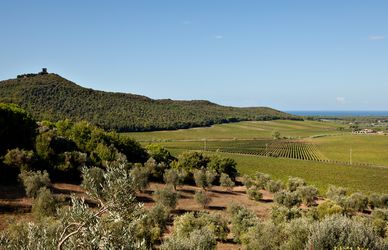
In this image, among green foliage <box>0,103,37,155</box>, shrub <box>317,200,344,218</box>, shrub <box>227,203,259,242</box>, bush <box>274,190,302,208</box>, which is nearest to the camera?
shrub <box>227,203,259,242</box>

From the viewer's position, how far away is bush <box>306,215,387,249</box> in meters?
19.6

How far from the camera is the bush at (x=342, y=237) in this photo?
19.6m

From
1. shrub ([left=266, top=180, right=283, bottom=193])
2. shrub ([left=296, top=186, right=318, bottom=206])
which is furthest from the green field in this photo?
shrub ([left=296, top=186, right=318, bottom=206])

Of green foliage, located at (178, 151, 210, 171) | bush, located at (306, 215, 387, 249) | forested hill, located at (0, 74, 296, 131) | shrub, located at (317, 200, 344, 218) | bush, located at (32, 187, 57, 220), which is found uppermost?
forested hill, located at (0, 74, 296, 131)

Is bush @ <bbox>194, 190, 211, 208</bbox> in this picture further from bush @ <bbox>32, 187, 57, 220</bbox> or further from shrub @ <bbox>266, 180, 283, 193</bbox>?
shrub @ <bbox>266, 180, 283, 193</bbox>

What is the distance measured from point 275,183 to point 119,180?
5769 cm

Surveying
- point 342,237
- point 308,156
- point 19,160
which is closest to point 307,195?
point 342,237

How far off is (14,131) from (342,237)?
51.4 meters

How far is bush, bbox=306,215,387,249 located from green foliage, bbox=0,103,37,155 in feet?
154

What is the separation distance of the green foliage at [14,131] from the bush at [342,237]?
4705cm

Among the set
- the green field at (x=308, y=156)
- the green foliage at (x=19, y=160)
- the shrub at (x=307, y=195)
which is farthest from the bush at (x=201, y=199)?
the green field at (x=308, y=156)

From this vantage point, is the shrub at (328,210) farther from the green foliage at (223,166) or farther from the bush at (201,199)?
the green foliage at (223,166)

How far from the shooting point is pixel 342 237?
19703mm

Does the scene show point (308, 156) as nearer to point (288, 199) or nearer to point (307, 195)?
point (307, 195)
